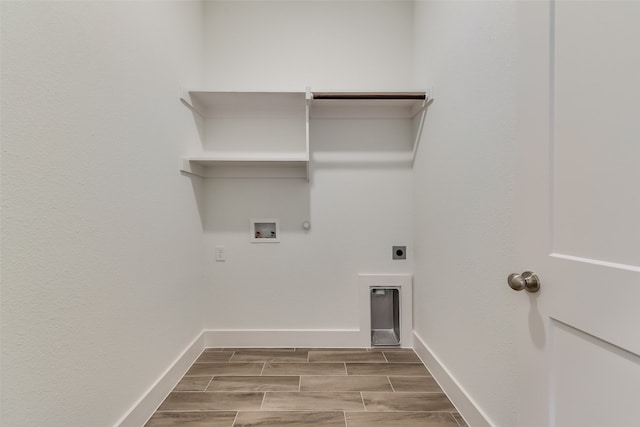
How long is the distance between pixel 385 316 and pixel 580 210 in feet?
6.36

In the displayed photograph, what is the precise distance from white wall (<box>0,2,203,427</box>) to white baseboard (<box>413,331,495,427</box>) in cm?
160

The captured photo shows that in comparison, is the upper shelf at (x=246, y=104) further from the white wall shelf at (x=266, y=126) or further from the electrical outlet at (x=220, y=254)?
the electrical outlet at (x=220, y=254)

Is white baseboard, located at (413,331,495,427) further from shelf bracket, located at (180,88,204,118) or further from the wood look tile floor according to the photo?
shelf bracket, located at (180,88,204,118)

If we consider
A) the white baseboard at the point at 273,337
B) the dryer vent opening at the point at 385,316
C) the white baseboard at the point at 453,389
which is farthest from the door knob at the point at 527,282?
the white baseboard at the point at 273,337

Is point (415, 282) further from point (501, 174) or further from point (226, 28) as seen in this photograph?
point (226, 28)

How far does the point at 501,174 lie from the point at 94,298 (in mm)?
1660

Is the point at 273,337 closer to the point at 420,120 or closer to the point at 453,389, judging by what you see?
the point at 453,389

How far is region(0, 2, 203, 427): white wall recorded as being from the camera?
860 mm

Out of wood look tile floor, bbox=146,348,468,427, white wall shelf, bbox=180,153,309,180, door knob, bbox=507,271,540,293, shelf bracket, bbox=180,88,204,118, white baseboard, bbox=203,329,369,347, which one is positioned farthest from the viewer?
white baseboard, bbox=203,329,369,347

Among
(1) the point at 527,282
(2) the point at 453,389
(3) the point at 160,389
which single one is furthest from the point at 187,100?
(2) the point at 453,389

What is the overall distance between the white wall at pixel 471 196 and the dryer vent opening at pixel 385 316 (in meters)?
0.33

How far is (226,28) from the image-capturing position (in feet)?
7.54

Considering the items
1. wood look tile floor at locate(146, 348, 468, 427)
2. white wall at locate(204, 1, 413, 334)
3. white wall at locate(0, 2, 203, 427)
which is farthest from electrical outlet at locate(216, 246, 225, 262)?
wood look tile floor at locate(146, 348, 468, 427)

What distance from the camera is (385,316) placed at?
97.2 inches
